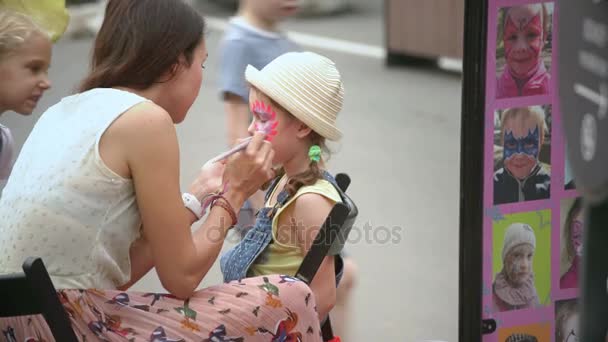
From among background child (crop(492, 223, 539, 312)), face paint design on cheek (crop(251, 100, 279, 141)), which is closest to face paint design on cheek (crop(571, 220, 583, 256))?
background child (crop(492, 223, 539, 312))

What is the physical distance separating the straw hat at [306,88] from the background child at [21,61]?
0.51m

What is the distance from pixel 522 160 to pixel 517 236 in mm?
210

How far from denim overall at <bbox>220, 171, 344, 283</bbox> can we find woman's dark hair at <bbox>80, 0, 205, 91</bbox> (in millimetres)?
494

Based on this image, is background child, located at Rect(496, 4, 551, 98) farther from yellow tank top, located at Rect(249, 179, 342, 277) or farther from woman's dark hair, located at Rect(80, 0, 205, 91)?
woman's dark hair, located at Rect(80, 0, 205, 91)

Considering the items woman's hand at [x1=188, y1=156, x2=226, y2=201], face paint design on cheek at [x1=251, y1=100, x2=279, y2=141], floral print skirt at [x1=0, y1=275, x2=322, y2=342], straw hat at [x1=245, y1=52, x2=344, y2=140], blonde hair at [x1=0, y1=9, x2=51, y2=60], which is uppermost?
blonde hair at [x1=0, y1=9, x2=51, y2=60]

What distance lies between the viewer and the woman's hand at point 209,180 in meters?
2.37

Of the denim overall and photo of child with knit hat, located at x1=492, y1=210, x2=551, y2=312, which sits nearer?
the denim overall

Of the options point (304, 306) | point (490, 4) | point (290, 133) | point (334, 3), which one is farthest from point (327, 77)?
point (334, 3)

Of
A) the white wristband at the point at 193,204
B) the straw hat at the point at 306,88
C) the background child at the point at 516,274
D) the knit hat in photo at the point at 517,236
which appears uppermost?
the straw hat at the point at 306,88

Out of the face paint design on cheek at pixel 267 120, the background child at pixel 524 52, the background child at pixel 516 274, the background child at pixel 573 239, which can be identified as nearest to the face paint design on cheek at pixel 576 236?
the background child at pixel 573 239

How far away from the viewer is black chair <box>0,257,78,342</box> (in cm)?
189

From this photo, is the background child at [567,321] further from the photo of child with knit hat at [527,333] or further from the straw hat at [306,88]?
the straw hat at [306,88]

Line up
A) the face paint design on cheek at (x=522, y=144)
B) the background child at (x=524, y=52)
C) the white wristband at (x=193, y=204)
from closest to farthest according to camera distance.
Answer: the white wristband at (x=193, y=204) → the background child at (x=524, y=52) → the face paint design on cheek at (x=522, y=144)

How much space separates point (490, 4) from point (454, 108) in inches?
177
